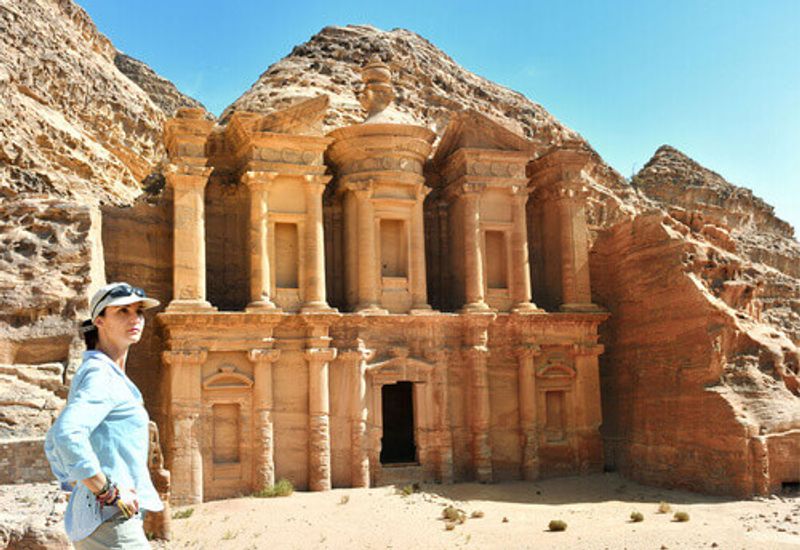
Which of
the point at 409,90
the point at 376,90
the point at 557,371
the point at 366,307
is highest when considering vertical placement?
the point at 409,90

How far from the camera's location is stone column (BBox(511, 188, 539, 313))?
78.3ft

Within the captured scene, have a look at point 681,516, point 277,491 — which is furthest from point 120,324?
point 681,516

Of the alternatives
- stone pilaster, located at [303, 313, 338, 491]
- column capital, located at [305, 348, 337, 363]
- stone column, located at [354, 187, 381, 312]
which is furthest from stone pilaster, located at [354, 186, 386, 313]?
column capital, located at [305, 348, 337, 363]

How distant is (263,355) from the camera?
66.5 ft

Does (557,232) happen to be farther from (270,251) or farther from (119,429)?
(119,429)

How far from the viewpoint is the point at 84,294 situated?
52.3 ft

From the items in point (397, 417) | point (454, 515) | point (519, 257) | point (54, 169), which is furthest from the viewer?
point (397, 417)

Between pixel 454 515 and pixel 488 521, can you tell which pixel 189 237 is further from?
pixel 488 521

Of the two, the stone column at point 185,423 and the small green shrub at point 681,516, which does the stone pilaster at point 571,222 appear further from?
the stone column at point 185,423

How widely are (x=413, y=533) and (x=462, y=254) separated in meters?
10.1

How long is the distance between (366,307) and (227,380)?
14.7ft

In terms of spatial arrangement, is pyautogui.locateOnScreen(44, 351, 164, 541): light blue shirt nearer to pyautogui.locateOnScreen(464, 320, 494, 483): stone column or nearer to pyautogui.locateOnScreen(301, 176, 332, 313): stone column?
pyautogui.locateOnScreen(301, 176, 332, 313): stone column

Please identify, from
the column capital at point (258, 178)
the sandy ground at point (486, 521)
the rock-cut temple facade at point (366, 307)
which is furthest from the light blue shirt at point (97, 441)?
the column capital at point (258, 178)

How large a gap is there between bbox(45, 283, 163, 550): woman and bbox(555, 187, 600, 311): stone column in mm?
20558
